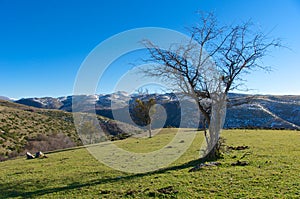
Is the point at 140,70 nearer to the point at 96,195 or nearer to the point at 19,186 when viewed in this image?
the point at 96,195

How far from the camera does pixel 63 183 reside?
14.2m

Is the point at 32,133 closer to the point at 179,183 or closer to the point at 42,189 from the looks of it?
the point at 42,189

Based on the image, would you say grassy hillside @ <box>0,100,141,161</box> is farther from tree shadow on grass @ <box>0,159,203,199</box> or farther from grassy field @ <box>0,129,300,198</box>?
grassy field @ <box>0,129,300,198</box>

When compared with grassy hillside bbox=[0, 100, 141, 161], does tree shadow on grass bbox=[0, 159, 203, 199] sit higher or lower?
higher

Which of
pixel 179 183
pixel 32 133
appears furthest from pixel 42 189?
pixel 32 133

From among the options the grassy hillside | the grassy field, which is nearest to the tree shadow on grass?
the grassy field

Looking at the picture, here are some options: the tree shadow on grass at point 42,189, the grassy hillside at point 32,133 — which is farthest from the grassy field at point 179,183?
the grassy hillside at point 32,133

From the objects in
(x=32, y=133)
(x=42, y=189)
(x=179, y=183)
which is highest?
(x=179, y=183)

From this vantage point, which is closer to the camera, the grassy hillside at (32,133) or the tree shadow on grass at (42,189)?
the tree shadow on grass at (42,189)

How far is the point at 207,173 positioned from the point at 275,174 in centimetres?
320

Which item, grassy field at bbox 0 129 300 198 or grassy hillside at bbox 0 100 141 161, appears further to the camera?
grassy hillside at bbox 0 100 141 161

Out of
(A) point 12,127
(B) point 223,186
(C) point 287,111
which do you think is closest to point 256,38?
(B) point 223,186

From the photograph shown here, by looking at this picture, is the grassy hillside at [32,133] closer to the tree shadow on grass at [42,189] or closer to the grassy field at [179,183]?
the tree shadow on grass at [42,189]

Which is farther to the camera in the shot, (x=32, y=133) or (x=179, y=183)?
(x=32, y=133)
